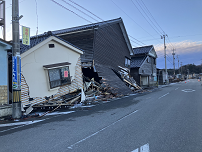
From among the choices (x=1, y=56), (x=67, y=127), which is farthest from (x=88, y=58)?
(x=67, y=127)

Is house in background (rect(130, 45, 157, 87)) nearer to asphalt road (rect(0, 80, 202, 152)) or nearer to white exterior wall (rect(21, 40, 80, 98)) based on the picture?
white exterior wall (rect(21, 40, 80, 98))

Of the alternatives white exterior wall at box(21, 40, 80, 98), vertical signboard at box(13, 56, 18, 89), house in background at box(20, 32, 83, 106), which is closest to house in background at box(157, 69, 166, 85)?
house in background at box(20, 32, 83, 106)

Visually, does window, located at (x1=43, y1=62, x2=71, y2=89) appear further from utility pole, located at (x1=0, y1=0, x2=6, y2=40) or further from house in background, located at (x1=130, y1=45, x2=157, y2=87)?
house in background, located at (x1=130, y1=45, x2=157, y2=87)

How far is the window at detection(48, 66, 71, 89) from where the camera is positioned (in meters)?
11.3

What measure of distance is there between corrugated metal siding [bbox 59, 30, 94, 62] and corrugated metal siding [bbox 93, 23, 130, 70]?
59cm

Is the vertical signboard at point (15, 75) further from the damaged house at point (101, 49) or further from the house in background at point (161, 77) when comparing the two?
the house in background at point (161, 77)

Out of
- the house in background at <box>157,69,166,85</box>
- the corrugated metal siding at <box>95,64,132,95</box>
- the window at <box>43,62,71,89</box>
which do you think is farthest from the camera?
the house in background at <box>157,69,166,85</box>

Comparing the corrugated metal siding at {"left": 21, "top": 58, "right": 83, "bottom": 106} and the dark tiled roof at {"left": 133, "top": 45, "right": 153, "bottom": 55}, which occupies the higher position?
the dark tiled roof at {"left": 133, "top": 45, "right": 153, "bottom": 55}

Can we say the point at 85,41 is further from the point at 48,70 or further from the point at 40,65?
the point at 40,65

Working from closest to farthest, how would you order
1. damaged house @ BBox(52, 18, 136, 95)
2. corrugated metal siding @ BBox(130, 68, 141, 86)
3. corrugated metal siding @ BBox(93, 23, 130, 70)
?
damaged house @ BBox(52, 18, 136, 95) < corrugated metal siding @ BBox(93, 23, 130, 70) < corrugated metal siding @ BBox(130, 68, 141, 86)

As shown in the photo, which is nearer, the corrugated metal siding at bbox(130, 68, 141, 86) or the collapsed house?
the collapsed house

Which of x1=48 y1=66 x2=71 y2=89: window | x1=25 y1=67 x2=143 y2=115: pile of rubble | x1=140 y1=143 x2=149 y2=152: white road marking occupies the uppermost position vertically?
x1=48 y1=66 x2=71 y2=89: window

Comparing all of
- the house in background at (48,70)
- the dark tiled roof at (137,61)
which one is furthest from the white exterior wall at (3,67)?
the dark tiled roof at (137,61)

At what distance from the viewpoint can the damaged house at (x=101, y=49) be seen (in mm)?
16562
